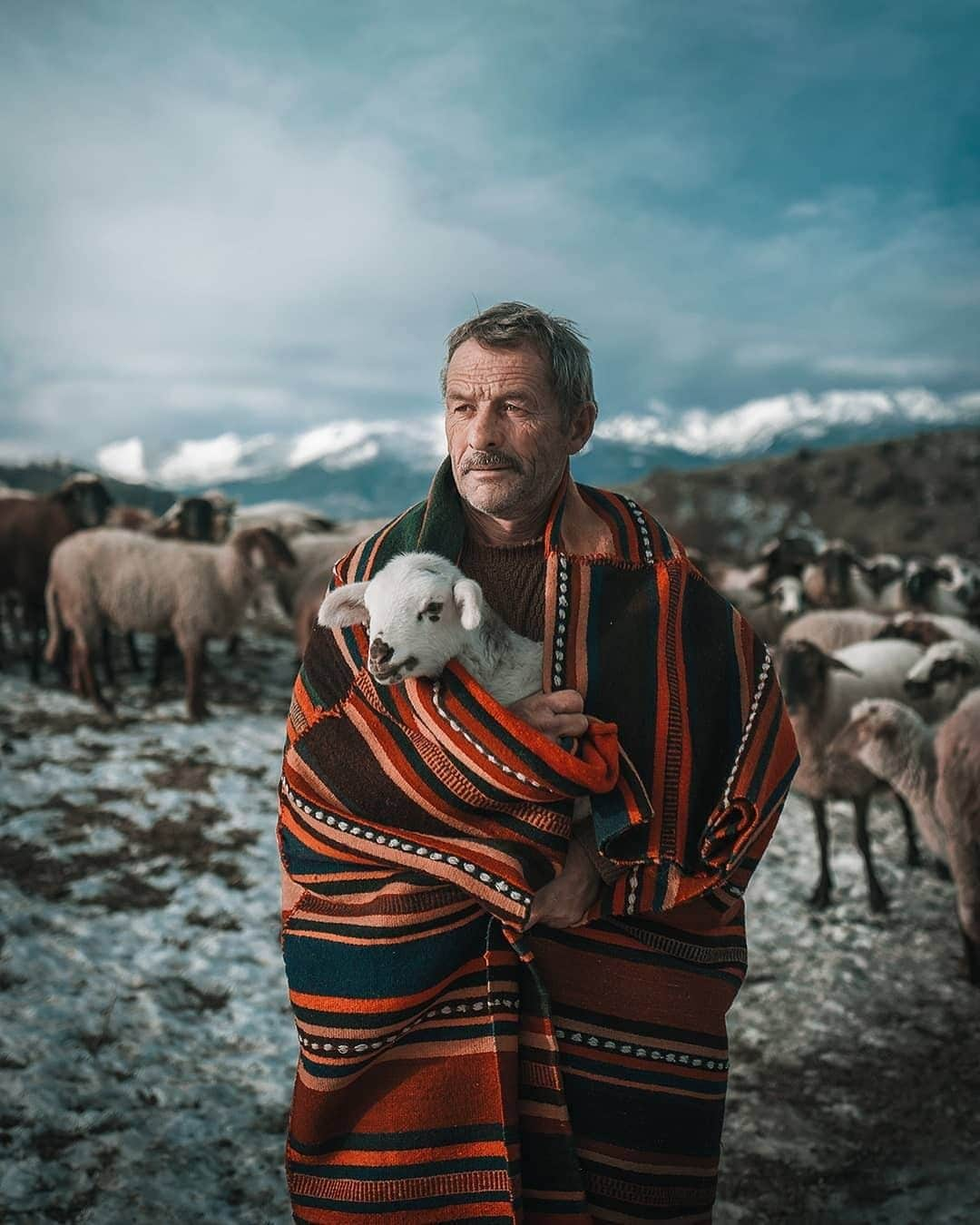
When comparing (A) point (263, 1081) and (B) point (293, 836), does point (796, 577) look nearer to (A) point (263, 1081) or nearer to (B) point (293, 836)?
(A) point (263, 1081)

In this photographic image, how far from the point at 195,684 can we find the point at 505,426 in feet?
23.2

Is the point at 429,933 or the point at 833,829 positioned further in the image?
the point at 833,829

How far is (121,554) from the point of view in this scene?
28.1 ft

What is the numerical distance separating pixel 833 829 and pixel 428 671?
6.00m

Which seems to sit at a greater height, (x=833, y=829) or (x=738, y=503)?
(x=738, y=503)

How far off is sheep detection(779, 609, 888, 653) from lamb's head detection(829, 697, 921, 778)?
3330 millimetres

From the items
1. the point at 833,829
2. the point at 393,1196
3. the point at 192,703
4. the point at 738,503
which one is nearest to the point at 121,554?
the point at 192,703

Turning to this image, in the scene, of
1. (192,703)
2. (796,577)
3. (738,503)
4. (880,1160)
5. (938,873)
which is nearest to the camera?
(880,1160)

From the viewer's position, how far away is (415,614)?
183 cm

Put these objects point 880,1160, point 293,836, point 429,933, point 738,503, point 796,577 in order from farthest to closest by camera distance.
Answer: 1. point 738,503
2. point 796,577
3. point 880,1160
4. point 293,836
5. point 429,933

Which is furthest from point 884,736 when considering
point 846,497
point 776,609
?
point 846,497

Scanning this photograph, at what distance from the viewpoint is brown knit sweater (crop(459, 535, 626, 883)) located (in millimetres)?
2074

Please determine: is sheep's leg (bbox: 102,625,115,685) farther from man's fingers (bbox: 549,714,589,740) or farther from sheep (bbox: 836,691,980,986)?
man's fingers (bbox: 549,714,589,740)

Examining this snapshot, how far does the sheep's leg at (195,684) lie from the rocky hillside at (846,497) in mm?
26127
